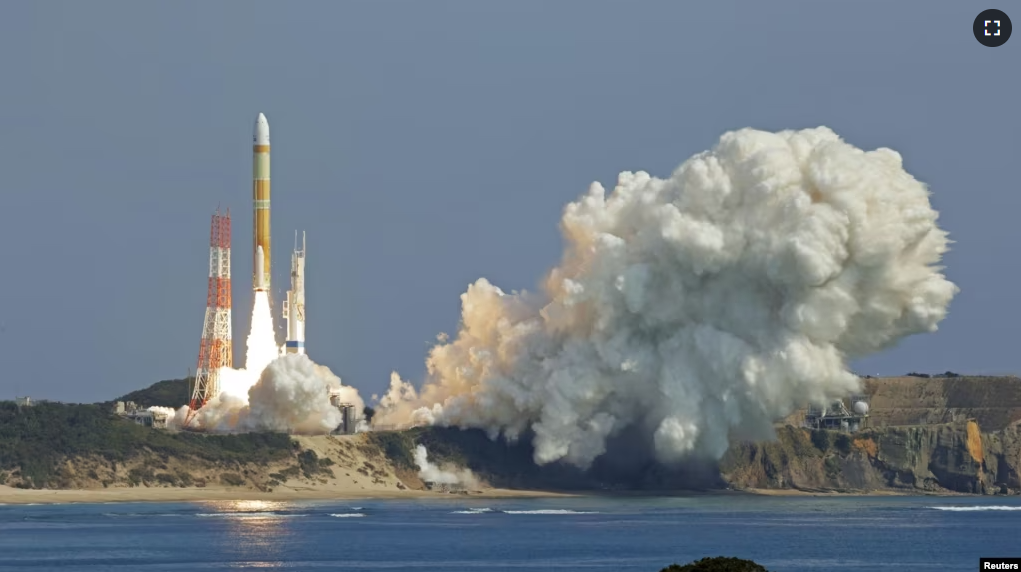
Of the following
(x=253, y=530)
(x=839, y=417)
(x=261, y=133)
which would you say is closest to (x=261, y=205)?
(x=261, y=133)

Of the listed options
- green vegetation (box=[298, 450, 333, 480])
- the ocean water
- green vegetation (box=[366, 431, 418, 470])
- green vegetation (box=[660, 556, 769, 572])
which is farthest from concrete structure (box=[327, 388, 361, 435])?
green vegetation (box=[660, 556, 769, 572])

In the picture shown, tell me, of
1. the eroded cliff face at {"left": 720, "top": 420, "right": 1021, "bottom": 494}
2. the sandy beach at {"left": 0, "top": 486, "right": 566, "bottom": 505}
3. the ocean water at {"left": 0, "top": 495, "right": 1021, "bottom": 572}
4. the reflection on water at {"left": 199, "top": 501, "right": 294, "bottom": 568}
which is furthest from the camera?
the eroded cliff face at {"left": 720, "top": 420, "right": 1021, "bottom": 494}

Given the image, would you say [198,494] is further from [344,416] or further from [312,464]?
[344,416]

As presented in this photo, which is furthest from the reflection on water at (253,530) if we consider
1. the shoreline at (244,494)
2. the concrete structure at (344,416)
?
the concrete structure at (344,416)

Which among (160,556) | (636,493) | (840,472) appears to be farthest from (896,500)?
(160,556)

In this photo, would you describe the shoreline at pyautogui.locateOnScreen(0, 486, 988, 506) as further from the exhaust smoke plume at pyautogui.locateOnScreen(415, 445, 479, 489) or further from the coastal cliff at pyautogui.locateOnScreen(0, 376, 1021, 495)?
the exhaust smoke plume at pyautogui.locateOnScreen(415, 445, 479, 489)

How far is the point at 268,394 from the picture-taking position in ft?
483

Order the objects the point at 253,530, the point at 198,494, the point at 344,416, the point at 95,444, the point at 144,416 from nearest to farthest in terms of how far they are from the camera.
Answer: the point at 253,530 < the point at 198,494 < the point at 95,444 < the point at 344,416 < the point at 144,416

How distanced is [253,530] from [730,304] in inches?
1503

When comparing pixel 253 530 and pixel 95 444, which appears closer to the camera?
Answer: pixel 253 530

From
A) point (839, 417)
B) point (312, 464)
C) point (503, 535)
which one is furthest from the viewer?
point (839, 417)

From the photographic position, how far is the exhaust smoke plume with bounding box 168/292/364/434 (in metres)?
145

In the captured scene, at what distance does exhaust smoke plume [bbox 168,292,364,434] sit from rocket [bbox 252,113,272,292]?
1.48 m

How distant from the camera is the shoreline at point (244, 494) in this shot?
143500mm
